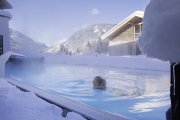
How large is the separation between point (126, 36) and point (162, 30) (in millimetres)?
25051

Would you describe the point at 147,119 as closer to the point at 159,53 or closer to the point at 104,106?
the point at 104,106

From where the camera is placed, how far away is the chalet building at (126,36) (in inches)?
937

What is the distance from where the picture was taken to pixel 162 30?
56.6 inches

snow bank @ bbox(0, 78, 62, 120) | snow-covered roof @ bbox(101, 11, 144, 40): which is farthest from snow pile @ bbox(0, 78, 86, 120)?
snow-covered roof @ bbox(101, 11, 144, 40)

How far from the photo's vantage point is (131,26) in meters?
25.4

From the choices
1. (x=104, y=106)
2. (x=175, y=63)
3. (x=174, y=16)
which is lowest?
(x=104, y=106)

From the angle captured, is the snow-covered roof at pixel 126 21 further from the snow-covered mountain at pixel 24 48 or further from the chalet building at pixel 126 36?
the snow-covered mountain at pixel 24 48

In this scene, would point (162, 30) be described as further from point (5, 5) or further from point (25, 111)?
point (5, 5)

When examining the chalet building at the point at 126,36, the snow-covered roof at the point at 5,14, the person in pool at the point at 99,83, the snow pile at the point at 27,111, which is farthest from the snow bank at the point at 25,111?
the chalet building at the point at 126,36

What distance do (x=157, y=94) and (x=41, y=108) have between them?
18.7 feet

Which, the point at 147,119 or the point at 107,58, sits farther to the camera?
the point at 107,58

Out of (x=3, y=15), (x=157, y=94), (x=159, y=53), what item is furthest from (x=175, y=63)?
(x=3, y=15)

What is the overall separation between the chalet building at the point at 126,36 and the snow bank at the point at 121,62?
145 inches

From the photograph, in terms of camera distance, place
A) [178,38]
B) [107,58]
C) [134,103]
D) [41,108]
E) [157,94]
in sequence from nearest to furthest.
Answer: [178,38]
[41,108]
[134,103]
[157,94]
[107,58]
